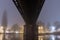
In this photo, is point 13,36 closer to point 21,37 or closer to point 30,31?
point 21,37

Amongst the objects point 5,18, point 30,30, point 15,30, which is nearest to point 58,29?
point 15,30

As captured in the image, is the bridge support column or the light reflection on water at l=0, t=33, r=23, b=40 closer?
the bridge support column

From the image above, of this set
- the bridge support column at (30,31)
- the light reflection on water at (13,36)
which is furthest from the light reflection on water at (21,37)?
the bridge support column at (30,31)

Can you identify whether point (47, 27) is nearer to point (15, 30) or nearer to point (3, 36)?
point (15, 30)

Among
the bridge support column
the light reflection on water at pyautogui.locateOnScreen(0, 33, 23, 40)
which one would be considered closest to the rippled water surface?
the light reflection on water at pyautogui.locateOnScreen(0, 33, 23, 40)

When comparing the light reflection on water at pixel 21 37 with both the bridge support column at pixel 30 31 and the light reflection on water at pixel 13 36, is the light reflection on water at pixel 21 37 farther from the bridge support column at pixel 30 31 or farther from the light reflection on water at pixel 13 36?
the bridge support column at pixel 30 31

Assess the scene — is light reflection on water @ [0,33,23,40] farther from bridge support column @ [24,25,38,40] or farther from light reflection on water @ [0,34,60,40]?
bridge support column @ [24,25,38,40]

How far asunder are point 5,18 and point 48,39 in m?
2.27

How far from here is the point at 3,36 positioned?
24.2ft

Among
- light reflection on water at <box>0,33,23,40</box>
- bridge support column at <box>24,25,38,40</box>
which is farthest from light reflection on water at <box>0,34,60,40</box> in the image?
bridge support column at <box>24,25,38,40</box>

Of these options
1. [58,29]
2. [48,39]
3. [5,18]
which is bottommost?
[48,39]

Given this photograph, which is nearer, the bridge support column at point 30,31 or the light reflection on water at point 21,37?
the bridge support column at point 30,31

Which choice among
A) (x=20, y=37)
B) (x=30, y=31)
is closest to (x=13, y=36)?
(x=20, y=37)

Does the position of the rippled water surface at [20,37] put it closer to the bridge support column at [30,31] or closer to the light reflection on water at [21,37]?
the light reflection on water at [21,37]
